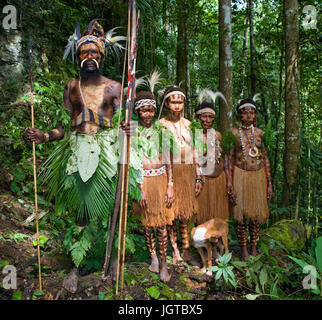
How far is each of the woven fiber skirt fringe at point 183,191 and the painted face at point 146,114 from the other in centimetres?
61

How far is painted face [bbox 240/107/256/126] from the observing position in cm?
313

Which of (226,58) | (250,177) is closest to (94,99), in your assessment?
(250,177)

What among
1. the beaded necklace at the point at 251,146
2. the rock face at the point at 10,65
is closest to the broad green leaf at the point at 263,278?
the beaded necklace at the point at 251,146

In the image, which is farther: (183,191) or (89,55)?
(183,191)

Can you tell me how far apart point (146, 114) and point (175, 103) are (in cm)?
36

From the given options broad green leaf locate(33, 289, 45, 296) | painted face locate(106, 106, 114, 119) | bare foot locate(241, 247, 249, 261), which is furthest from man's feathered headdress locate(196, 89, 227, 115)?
broad green leaf locate(33, 289, 45, 296)

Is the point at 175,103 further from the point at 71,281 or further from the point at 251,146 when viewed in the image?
the point at 71,281

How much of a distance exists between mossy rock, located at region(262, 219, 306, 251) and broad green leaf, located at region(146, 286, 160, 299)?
5.97 feet

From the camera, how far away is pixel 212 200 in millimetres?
3205

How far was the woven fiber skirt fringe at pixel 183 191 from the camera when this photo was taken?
304 centimetres

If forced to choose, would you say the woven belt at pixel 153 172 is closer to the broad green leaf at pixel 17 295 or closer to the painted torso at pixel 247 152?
the painted torso at pixel 247 152

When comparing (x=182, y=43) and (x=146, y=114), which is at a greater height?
(x=182, y=43)

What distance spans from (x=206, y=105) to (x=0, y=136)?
3.27 m

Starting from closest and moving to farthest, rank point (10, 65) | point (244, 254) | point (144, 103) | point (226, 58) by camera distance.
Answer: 1. point (144, 103)
2. point (244, 254)
3. point (226, 58)
4. point (10, 65)
